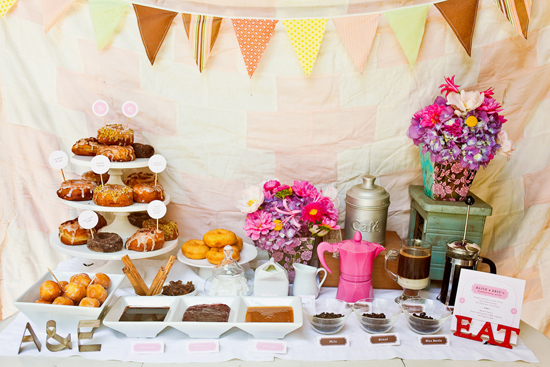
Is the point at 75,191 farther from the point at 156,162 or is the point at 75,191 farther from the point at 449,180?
the point at 449,180

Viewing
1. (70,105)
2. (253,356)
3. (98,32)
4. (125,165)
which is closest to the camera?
(253,356)

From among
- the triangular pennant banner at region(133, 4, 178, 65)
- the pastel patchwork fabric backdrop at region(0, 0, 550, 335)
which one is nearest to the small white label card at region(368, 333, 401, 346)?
the pastel patchwork fabric backdrop at region(0, 0, 550, 335)

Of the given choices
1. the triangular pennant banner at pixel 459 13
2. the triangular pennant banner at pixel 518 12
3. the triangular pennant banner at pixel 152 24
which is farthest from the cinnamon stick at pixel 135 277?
the triangular pennant banner at pixel 518 12

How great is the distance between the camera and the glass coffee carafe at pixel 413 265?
1.38m

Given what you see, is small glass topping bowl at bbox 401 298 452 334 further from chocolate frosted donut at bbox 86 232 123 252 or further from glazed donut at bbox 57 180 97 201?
glazed donut at bbox 57 180 97 201

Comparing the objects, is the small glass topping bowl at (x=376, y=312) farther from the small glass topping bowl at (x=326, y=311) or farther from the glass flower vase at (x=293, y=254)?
Answer: the glass flower vase at (x=293, y=254)

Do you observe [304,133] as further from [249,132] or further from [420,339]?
[420,339]

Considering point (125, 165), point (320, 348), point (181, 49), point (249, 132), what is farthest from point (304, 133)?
point (320, 348)

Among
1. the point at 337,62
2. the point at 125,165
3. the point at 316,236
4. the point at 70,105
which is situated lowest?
the point at 316,236

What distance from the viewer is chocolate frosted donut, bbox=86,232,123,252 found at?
1.47 meters

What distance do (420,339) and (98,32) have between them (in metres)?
1.47

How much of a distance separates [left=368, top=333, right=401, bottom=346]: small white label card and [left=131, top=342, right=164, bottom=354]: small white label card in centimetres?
56

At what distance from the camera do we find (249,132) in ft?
5.71

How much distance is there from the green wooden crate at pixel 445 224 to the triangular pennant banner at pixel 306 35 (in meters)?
0.64
